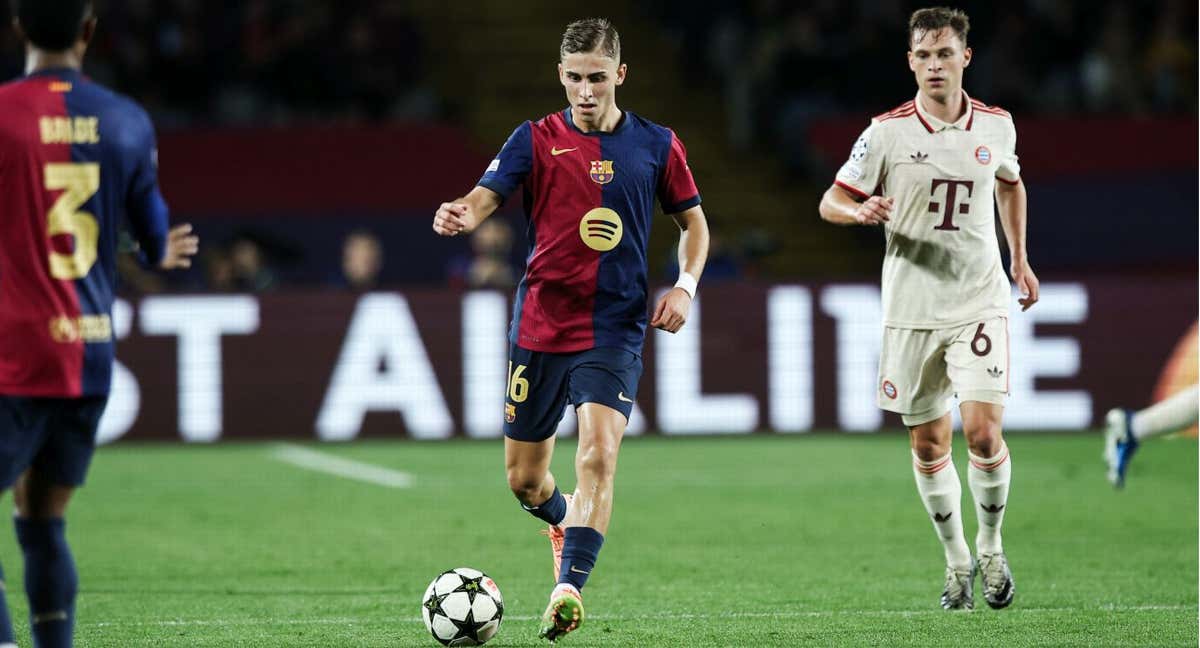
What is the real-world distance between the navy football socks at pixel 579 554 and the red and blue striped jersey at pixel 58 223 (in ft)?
6.24

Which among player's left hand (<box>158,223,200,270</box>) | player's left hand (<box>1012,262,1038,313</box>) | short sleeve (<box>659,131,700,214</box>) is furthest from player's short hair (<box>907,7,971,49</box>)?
player's left hand (<box>158,223,200,270</box>)

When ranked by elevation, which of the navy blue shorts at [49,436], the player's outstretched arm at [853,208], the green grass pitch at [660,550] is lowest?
the green grass pitch at [660,550]

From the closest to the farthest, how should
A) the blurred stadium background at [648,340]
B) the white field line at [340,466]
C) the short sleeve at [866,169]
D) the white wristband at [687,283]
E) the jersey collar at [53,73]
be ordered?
the jersey collar at [53,73]
the white wristband at [687,283]
the short sleeve at [866,169]
the blurred stadium background at [648,340]
the white field line at [340,466]

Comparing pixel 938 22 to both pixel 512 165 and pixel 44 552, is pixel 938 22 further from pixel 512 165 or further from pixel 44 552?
pixel 44 552

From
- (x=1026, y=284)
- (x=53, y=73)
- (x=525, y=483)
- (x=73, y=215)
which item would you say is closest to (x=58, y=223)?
(x=73, y=215)

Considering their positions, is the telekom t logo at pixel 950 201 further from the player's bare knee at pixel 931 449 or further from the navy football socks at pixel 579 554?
the navy football socks at pixel 579 554

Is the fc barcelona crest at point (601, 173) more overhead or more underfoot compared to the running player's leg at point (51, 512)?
more overhead

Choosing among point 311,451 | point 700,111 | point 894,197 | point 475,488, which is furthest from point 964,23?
point 700,111

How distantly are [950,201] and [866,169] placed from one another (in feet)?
1.16

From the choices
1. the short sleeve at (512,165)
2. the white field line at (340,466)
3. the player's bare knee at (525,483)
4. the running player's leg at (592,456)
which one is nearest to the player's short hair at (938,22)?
the short sleeve at (512,165)

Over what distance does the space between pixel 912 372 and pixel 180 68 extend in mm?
11928

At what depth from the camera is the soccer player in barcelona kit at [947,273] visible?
6.99 metres

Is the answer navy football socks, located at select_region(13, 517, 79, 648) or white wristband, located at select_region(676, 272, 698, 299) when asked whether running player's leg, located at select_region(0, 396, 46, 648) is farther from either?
white wristband, located at select_region(676, 272, 698, 299)

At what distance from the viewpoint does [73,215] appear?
4.70 m
